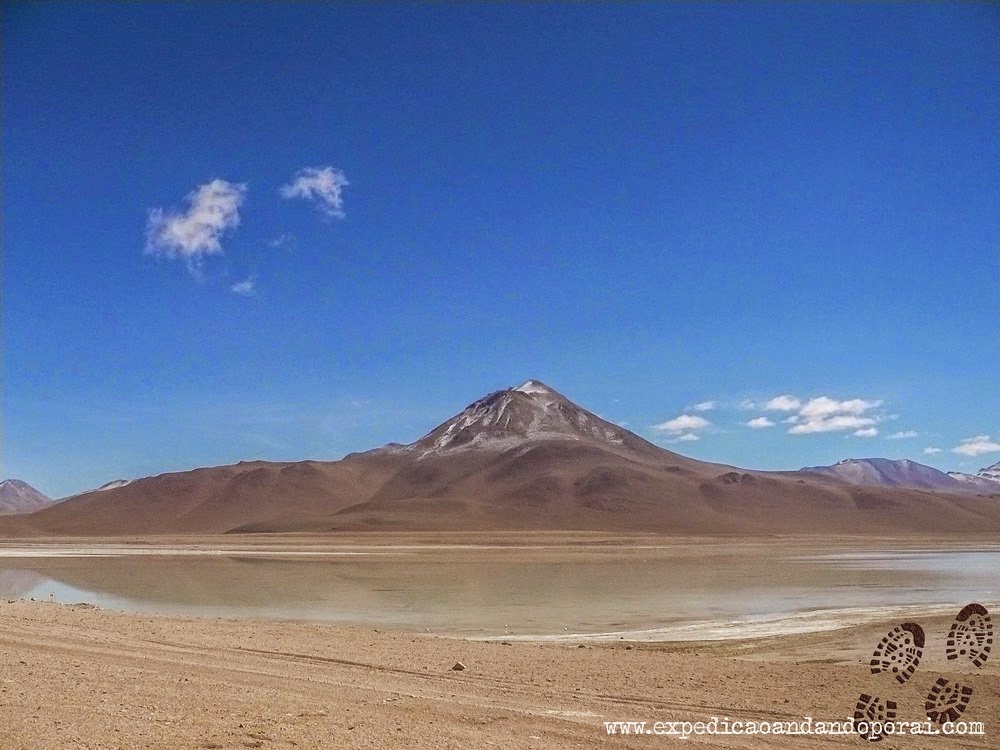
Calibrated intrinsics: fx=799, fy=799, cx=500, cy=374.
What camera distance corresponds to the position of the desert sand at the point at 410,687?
821 centimetres

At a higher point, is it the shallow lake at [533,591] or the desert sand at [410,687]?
the desert sand at [410,687]

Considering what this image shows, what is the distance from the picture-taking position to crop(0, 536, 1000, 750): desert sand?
8.21 m

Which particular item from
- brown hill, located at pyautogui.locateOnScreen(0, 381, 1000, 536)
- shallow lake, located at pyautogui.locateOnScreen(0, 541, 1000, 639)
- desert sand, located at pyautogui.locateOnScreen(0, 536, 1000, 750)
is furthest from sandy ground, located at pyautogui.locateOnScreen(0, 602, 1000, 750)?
brown hill, located at pyautogui.locateOnScreen(0, 381, 1000, 536)

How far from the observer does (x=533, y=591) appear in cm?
3016

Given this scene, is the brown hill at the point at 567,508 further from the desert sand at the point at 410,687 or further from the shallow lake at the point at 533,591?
the desert sand at the point at 410,687

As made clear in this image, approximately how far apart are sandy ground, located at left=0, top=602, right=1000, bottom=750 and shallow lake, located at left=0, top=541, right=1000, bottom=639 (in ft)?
14.6

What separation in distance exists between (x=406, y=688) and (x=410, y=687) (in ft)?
0.30

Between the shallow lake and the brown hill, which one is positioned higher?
the brown hill

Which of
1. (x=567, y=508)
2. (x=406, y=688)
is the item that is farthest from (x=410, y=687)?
(x=567, y=508)

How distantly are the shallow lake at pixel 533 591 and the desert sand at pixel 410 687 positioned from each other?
13.4 feet

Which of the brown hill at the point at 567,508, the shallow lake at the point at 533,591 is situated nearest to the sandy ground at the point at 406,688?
the shallow lake at the point at 533,591

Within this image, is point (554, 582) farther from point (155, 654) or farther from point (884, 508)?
point (884, 508)

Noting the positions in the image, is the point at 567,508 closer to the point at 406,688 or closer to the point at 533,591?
the point at 533,591

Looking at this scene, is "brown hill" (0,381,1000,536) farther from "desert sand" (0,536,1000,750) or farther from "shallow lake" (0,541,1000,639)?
"desert sand" (0,536,1000,750)
